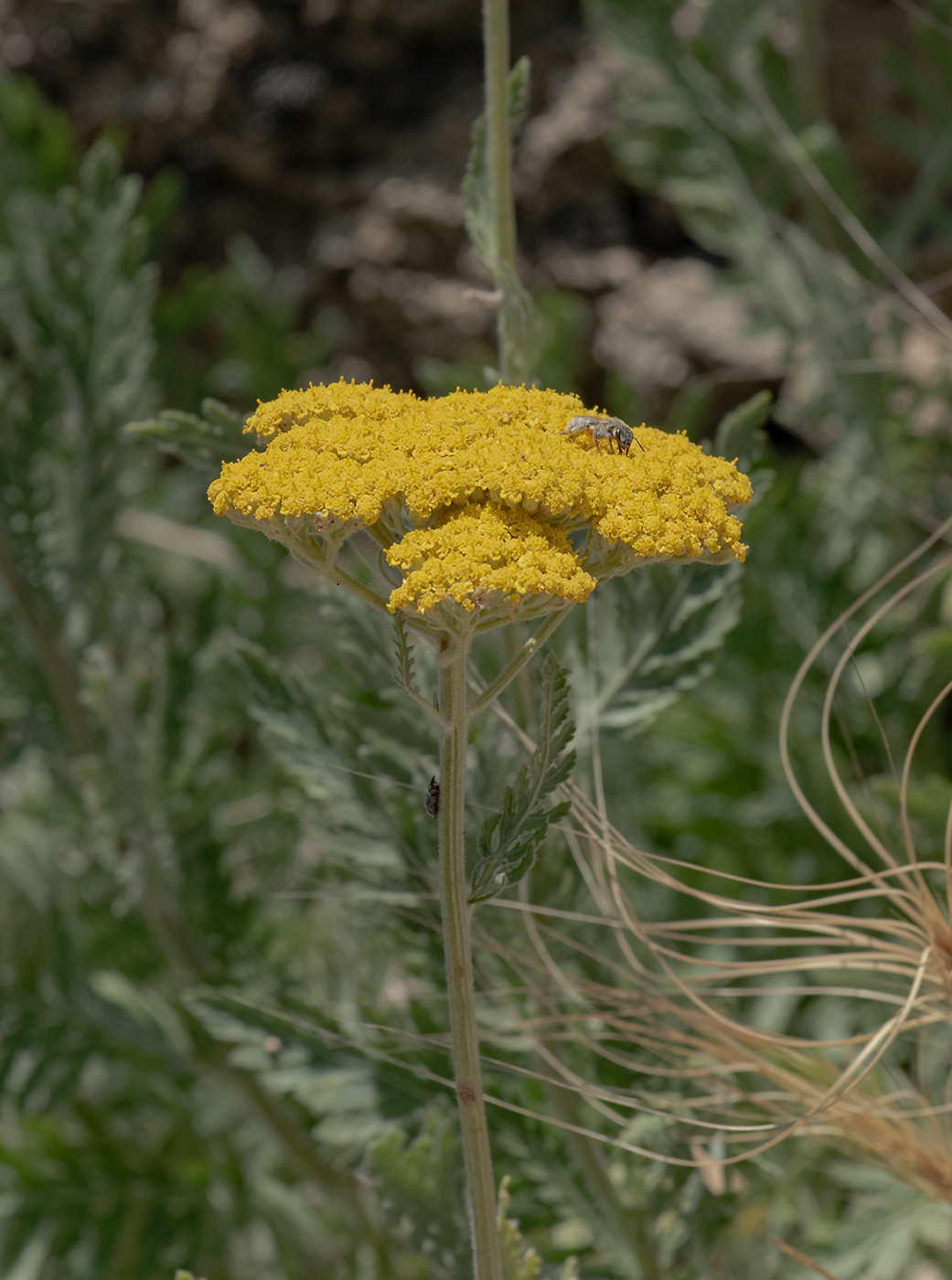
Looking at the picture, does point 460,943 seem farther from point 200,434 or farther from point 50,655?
point 50,655

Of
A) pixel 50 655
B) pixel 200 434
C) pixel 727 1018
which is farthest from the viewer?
pixel 50 655

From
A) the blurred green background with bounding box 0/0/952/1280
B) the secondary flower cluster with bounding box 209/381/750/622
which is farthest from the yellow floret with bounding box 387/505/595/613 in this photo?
the blurred green background with bounding box 0/0/952/1280

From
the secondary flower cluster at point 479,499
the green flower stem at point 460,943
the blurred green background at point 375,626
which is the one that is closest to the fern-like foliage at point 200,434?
the blurred green background at point 375,626

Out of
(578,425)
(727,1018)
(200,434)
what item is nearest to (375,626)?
(200,434)

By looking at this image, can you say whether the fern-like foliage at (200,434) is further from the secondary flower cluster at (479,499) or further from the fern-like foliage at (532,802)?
the fern-like foliage at (532,802)

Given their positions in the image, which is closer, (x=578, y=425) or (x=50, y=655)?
(x=578, y=425)

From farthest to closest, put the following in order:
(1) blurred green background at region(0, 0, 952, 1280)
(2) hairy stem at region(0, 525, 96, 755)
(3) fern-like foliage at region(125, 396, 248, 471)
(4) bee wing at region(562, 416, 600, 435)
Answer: (2) hairy stem at region(0, 525, 96, 755)
(1) blurred green background at region(0, 0, 952, 1280)
(3) fern-like foliage at region(125, 396, 248, 471)
(4) bee wing at region(562, 416, 600, 435)

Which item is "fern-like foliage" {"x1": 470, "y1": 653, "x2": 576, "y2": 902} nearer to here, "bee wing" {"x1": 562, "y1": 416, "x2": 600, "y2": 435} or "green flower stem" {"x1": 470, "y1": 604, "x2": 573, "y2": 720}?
"green flower stem" {"x1": 470, "y1": 604, "x2": 573, "y2": 720}
